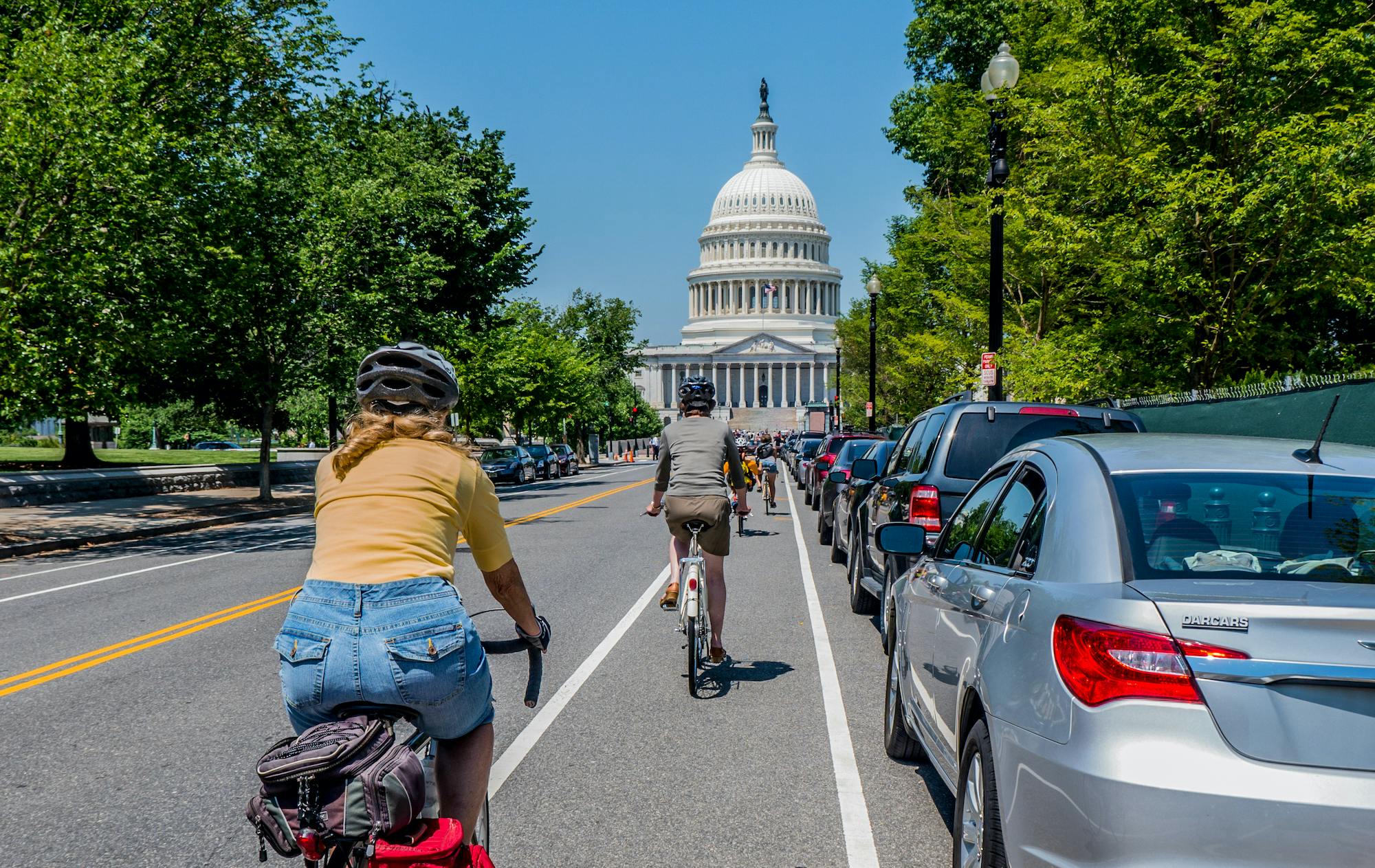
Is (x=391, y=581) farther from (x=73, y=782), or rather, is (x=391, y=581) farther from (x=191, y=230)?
(x=191, y=230)

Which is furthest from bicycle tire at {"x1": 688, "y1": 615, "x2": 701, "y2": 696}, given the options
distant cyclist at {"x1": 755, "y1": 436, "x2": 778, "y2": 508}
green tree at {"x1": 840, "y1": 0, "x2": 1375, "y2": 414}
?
distant cyclist at {"x1": 755, "y1": 436, "x2": 778, "y2": 508}

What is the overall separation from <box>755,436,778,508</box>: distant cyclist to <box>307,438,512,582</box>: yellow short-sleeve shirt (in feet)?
65.9

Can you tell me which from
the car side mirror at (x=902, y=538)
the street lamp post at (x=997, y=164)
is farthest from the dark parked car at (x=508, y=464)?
the car side mirror at (x=902, y=538)

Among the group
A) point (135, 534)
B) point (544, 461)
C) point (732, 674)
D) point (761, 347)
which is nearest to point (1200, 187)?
point (732, 674)

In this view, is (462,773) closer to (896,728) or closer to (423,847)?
(423,847)

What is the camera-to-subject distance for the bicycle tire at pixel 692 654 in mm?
7668

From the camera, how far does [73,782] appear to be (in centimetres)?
592

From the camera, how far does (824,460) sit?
77.8 ft

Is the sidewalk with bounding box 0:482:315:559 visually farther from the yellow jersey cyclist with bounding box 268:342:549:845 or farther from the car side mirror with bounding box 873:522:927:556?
the yellow jersey cyclist with bounding box 268:342:549:845

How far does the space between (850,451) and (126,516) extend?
48.7ft

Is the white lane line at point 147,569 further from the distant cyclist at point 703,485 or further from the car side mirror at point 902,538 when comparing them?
the car side mirror at point 902,538

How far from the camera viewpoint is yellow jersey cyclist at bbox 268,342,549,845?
2.92m

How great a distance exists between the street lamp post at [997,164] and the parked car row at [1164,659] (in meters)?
12.1

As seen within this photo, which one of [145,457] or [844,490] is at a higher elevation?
[844,490]
